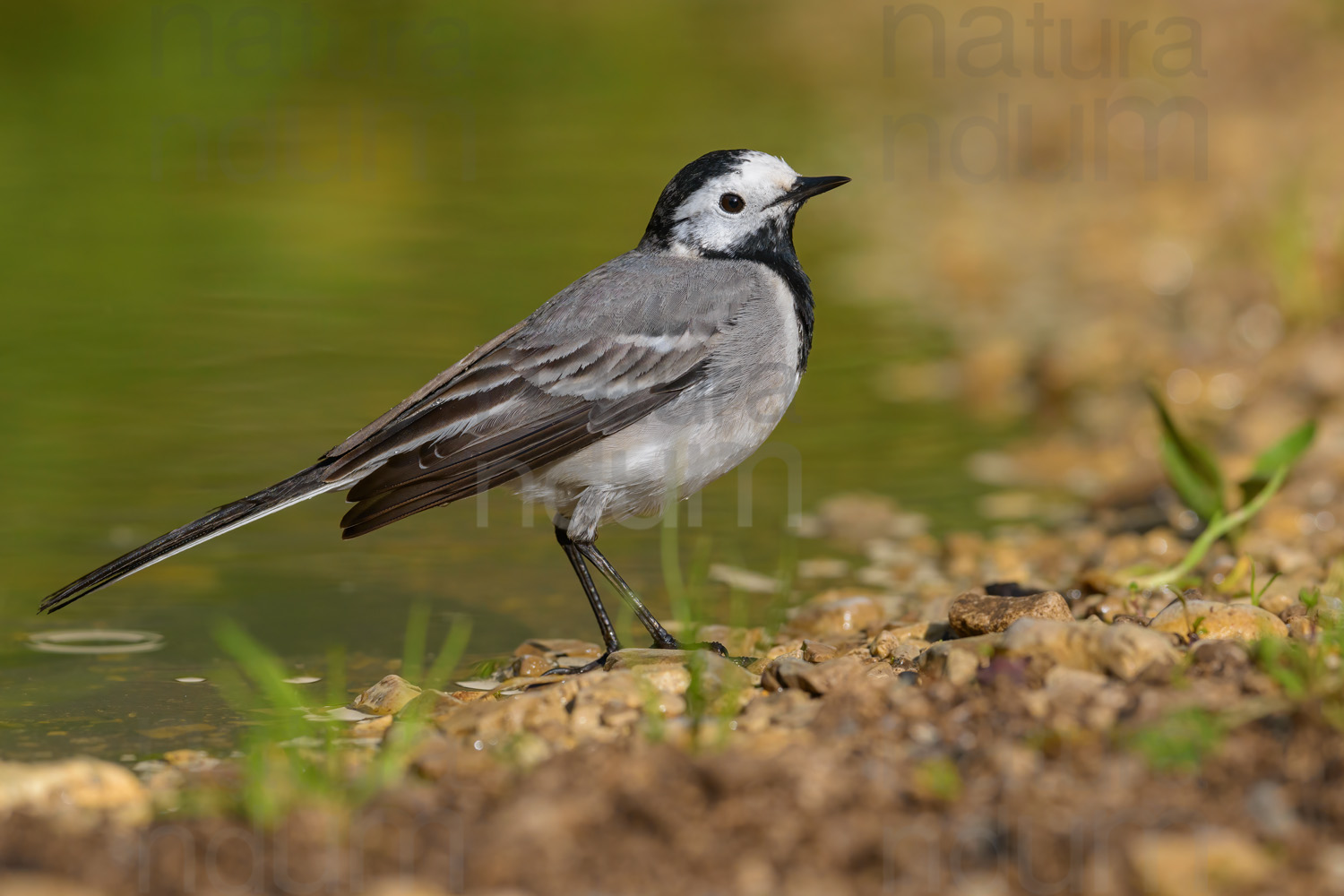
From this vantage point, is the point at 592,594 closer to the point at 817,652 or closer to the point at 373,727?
the point at 817,652

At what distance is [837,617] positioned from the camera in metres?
5.96

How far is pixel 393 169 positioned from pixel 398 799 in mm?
13111

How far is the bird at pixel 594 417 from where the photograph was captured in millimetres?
5309

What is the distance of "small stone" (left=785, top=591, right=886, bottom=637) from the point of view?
19.5 feet

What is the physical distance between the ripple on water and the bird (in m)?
0.42

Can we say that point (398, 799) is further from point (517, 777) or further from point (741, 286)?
point (741, 286)

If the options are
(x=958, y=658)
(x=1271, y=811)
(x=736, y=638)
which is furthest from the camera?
(x=736, y=638)

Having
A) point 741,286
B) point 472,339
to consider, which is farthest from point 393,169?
point 741,286

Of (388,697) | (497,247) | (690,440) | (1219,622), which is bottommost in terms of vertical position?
(388,697)

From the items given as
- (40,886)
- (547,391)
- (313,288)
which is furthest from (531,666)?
(313,288)

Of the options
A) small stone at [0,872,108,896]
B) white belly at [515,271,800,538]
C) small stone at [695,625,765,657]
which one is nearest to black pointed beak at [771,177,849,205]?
white belly at [515,271,800,538]

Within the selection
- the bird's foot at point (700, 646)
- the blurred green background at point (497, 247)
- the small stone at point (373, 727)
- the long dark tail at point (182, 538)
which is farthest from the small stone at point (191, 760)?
the bird's foot at point (700, 646)

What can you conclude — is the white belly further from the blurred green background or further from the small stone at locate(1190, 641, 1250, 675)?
the small stone at locate(1190, 641, 1250, 675)

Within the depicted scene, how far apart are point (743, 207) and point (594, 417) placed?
1.13 m
